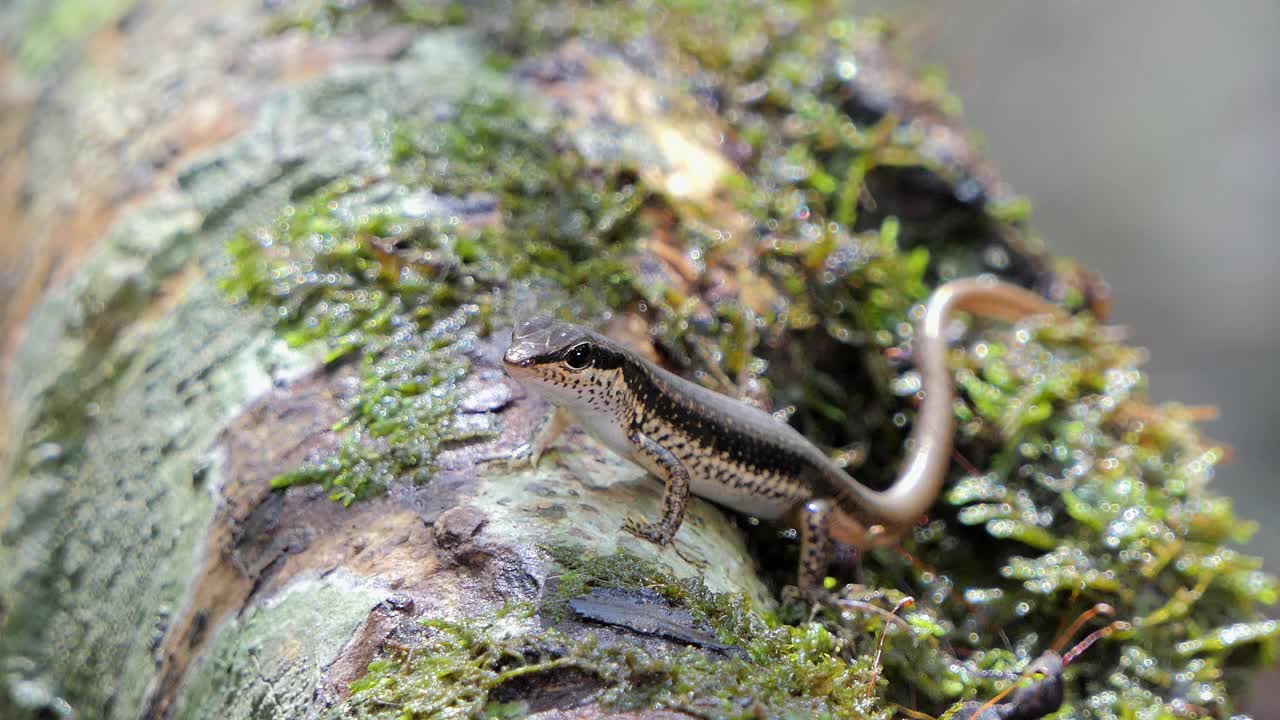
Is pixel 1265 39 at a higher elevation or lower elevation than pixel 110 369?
higher

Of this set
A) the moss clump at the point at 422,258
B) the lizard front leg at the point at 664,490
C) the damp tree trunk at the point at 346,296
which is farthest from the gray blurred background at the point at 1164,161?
the lizard front leg at the point at 664,490

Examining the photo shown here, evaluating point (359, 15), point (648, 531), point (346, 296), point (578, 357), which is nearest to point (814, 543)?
point (648, 531)

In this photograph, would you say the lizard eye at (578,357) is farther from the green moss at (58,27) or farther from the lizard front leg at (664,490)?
the green moss at (58,27)

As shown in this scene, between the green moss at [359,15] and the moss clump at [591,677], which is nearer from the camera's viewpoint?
the moss clump at [591,677]

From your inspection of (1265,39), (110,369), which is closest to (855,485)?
(110,369)

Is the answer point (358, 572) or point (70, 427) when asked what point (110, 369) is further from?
point (358, 572)

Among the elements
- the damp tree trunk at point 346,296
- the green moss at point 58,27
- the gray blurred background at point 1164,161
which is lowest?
the green moss at point 58,27
